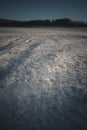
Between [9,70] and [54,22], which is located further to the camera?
[54,22]

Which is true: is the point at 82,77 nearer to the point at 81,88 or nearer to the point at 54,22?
the point at 81,88

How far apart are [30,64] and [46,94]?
0.82 meters

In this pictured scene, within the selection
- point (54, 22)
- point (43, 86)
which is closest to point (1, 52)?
point (43, 86)

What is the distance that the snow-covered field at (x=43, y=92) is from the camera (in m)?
1.11

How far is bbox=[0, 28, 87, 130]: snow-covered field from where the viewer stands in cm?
111

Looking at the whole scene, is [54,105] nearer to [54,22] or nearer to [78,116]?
[78,116]

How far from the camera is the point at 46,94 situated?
143 centimetres

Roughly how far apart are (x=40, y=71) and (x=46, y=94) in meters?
0.55

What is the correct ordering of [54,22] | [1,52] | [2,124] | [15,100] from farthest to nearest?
[54,22] < [1,52] < [15,100] < [2,124]

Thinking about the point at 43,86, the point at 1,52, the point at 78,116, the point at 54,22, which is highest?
the point at 54,22

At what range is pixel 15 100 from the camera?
1.33 m

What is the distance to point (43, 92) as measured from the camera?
1459 millimetres

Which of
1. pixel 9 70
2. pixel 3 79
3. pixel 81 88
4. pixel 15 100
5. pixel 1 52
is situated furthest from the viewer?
pixel 1 52

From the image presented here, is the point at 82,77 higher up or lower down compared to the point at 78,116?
higher up
